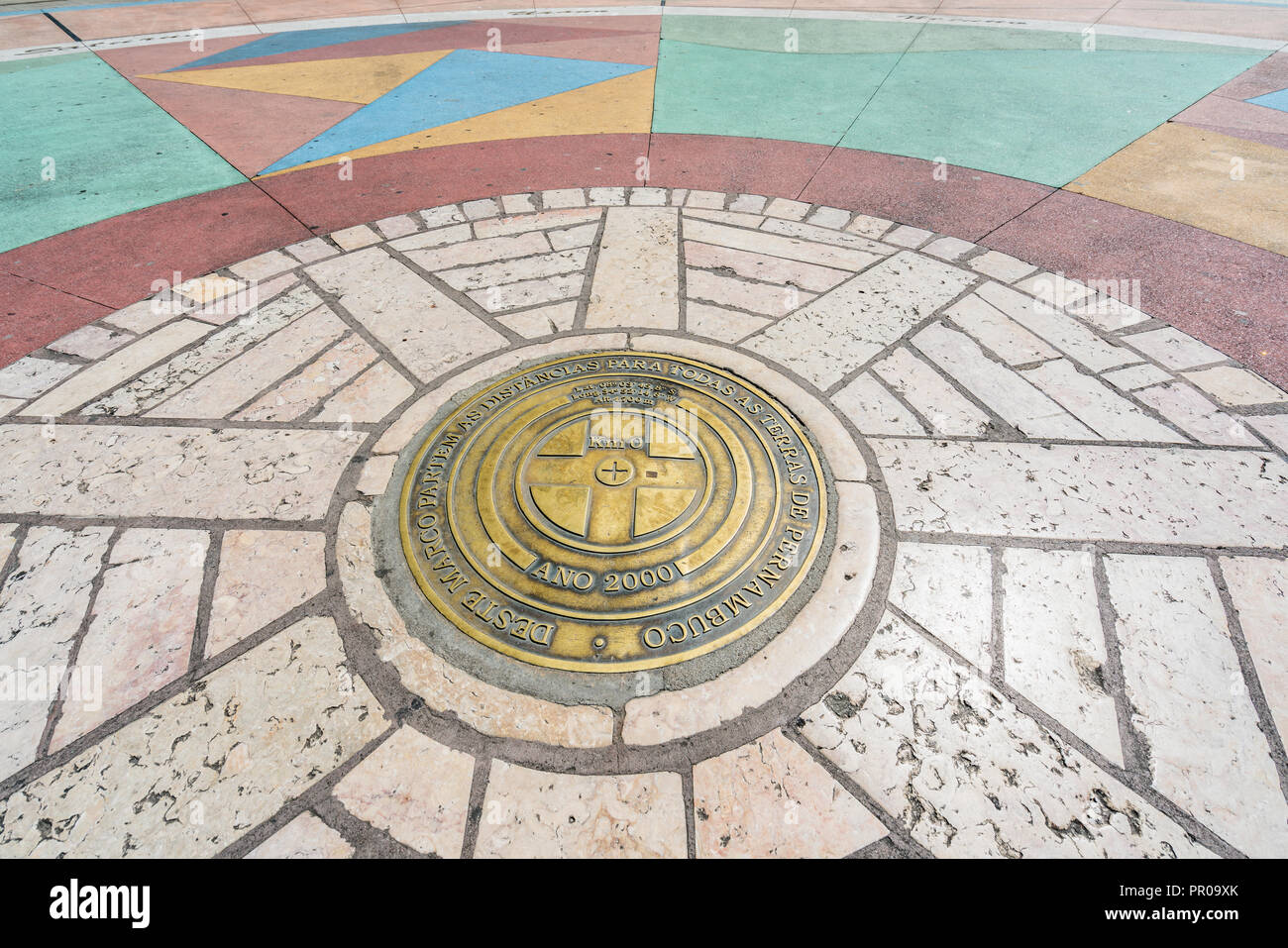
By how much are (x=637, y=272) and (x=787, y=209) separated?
1.31 meters

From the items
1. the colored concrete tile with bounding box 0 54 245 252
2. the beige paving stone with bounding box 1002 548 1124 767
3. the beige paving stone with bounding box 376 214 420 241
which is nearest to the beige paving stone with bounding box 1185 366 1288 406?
the beige paving stone with bounding box 1002 548 1124 767

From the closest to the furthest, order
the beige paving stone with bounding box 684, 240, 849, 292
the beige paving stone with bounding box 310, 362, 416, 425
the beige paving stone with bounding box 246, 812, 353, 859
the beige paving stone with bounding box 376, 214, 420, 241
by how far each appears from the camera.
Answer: the beige paving stone with bounding box 246, 812, 353, 859, the beige paving stone with bounding box 310, 362, 416, 425, the beige paving stone with bounding box 684, 240, 849, 292, the beige paving stone with bounding box 376, 214, 420, 241

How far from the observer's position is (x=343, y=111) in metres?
Answer: 5.73

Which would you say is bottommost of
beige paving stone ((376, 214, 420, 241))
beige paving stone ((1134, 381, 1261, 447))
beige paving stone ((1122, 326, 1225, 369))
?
beige paving stone ((1134, 381, 1261, 447))

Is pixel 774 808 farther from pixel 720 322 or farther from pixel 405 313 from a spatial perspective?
pixel 405 313

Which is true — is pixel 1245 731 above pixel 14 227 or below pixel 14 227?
below

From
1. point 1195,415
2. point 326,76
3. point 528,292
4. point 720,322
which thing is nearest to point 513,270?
point 528,292

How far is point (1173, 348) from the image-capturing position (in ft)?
9.87

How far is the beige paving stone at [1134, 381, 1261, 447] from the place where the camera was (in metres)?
2.57

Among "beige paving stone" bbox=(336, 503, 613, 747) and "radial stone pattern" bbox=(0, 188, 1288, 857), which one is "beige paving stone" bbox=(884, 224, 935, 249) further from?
"beige paving stone" bbox=(336, 503, 613, 747)

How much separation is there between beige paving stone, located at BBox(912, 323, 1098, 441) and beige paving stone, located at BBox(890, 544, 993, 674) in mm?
793
